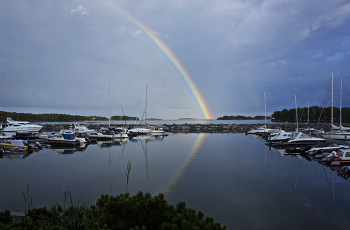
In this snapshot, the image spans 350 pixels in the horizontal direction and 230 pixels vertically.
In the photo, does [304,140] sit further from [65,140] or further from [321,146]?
[65,140]

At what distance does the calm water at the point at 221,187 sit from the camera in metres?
11.5

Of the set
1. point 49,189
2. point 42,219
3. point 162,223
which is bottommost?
point 49,189

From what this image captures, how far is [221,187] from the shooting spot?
16.4 meters

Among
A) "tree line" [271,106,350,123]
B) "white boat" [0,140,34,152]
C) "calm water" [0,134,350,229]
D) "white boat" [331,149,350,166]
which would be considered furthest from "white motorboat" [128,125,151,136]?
"tree line" [271,106,350,123]

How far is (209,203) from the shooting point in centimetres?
1323

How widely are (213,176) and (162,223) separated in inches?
601

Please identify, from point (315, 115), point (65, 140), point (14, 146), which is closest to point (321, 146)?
point (65, 140)

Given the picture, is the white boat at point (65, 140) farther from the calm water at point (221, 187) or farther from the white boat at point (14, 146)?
the calm water at point (221, 187)

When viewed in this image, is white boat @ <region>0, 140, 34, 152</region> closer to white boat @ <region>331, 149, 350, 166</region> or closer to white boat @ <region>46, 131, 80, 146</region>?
white boat @ <region>46, 131, 80, 146</region>

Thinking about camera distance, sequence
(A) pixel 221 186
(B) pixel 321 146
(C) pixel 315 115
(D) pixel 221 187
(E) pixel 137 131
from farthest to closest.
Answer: (C) pixel 315 115
(E) pixel 137 131
(B) pixel 321 146
(A) pixel 221 186
(D) pixel 221 187

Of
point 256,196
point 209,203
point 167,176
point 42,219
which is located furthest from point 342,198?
point 42,219

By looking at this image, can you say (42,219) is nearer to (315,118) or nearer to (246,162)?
(246,162)

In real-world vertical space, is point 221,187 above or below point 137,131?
below

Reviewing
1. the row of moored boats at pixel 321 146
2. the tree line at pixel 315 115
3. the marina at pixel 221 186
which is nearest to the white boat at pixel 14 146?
the marina at pixel 221 186
